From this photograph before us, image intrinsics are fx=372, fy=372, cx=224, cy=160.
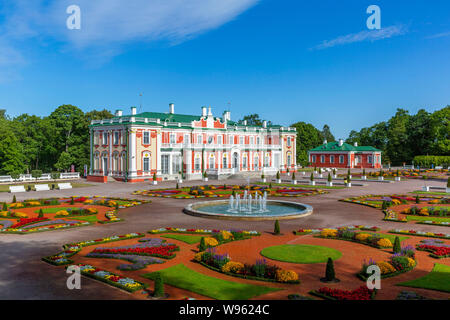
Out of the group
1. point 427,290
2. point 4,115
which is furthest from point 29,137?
point 427,290

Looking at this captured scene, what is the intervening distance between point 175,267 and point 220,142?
57.3m

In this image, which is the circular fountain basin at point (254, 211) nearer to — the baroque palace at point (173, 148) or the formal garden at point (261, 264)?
the formal garden at point (261, 264)

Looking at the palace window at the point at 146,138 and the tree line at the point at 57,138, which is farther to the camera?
the tree line at the point at 57,138

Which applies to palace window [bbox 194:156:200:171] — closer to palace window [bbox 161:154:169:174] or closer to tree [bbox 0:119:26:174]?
palace window [bbox 161:154:169:174]

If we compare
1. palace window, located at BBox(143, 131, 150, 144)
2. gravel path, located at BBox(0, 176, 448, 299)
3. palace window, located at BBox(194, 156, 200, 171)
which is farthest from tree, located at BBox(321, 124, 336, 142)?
gravel path, located at BBox(0, 176, 448, 299)

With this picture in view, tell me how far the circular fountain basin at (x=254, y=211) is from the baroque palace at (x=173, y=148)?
2688 cm

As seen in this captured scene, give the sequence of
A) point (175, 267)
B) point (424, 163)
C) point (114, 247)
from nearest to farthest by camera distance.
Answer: point (175, 267) → point (114, 247) → point (424, 163)

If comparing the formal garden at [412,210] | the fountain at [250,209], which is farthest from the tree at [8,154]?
the formal garden at [412,210]

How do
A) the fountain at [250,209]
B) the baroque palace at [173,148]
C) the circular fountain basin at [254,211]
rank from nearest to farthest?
1. the circular fountain basin at [254,211]
2. the fountain at [250,209]
3. the baroque palace at [173,148]

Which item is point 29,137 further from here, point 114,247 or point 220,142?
point 114,247

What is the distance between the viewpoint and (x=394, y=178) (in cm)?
6359

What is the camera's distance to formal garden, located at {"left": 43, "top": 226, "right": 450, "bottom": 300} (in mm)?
12422

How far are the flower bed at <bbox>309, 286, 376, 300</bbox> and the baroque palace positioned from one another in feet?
154

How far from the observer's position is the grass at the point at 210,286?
12151 mm
